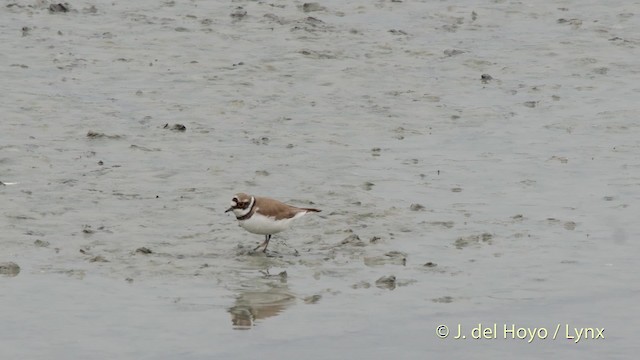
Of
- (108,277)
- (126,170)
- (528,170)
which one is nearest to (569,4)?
(528,170)

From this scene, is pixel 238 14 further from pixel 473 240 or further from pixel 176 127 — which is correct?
pixel 473 240

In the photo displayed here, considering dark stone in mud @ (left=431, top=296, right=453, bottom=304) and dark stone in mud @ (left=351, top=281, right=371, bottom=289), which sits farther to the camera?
dark stone in mud @ (left=351, top=281, right=371, bottom=289)

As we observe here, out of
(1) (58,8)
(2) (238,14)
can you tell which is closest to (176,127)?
(2) (238,14)

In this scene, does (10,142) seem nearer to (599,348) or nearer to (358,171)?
(358,171)

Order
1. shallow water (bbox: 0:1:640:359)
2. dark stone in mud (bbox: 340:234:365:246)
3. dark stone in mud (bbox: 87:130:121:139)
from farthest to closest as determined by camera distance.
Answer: dark stone in mud (bbox: 87:130:121:139) → dark stone in mud (bbox: 340:234:365:246) → shallow water (bbox: 0:1:640:359)

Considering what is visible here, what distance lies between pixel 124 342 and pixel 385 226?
15.9 ft

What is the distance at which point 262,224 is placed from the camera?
54.8ft

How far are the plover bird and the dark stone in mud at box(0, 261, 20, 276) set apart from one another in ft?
8.20

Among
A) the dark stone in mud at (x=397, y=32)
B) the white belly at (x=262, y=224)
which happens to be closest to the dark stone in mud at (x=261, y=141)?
the white belly at (x=262, y=224)

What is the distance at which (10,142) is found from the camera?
68.0 feet

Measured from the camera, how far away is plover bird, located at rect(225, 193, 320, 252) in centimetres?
1672

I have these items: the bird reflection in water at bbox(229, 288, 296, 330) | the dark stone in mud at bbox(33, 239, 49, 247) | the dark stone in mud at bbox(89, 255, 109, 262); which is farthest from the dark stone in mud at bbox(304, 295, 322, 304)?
the dark stone in mud at bbox(33, 239, 49, 247)

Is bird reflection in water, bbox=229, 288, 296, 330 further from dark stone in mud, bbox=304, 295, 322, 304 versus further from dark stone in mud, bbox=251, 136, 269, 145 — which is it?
dark stone in mud, bbox=251, 136, 269, 145

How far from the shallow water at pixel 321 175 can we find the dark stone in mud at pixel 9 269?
14cm
